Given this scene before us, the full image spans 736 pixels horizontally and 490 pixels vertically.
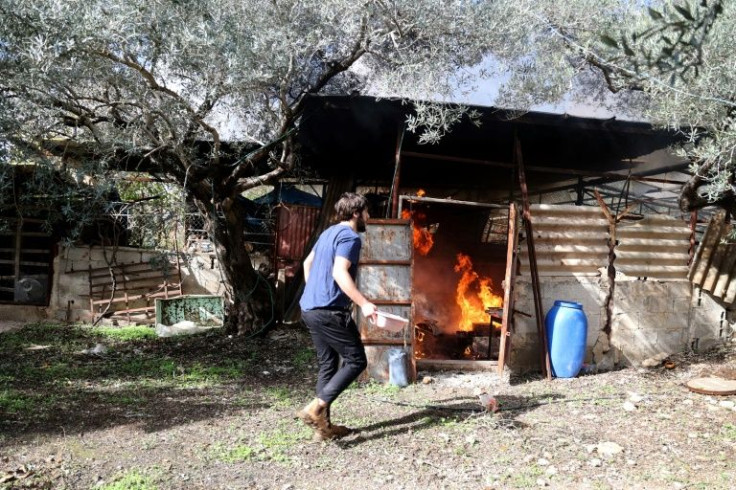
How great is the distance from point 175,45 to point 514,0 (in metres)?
4.51

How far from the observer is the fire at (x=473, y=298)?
1045cm

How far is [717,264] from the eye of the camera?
8156mm

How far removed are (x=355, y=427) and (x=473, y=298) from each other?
20.5 ft

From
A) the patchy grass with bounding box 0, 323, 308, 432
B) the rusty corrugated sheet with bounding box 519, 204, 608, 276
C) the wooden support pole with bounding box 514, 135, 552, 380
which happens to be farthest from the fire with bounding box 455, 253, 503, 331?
the patchy grass with bounding box 0, 323, 308, 432

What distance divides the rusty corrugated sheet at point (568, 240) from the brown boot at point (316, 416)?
13.0 feet

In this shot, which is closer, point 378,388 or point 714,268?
point 378,388

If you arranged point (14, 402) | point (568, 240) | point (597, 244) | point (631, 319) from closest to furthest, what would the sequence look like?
1. point (14, 402)
2. point (568, 240)
3. point (597, 244)
4. point (631, 319)

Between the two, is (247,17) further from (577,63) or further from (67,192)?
(577,63)

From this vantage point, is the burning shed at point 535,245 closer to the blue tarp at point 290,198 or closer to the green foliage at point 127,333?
the blue tarp at point 290,198

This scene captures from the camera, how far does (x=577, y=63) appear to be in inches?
334

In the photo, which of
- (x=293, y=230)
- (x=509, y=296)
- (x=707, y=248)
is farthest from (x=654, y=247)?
(x=293, y=230)

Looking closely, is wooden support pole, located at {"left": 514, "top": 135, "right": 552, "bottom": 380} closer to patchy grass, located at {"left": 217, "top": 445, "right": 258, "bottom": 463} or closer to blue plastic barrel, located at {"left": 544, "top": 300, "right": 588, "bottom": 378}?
blue plastic barrel, located at {"left": 544, "top": 300, "right": 588, "bottom": 378}

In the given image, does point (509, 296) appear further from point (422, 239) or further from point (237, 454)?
point (422, 239)

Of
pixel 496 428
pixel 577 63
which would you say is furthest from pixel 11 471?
pixel 577 63
